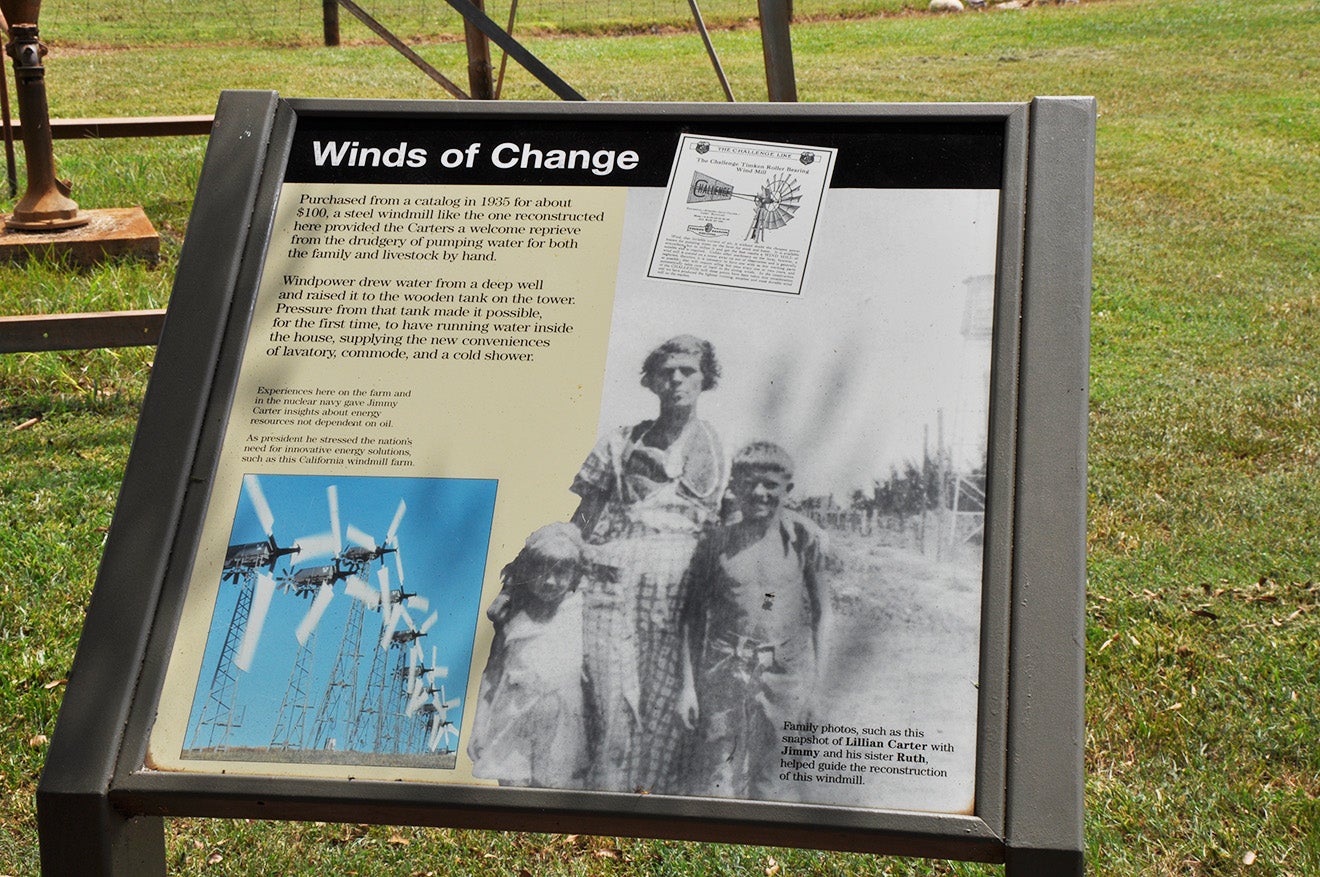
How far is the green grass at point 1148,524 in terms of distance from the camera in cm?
301

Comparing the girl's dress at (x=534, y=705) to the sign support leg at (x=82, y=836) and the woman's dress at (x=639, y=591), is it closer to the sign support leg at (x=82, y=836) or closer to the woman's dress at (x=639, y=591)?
the woman's dress at (x=639, y=591)

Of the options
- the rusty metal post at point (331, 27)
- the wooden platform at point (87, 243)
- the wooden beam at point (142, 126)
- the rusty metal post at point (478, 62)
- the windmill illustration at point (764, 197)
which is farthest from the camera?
the rusty metal post at point (331, 27)

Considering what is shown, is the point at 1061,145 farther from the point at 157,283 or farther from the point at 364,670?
the point at 157,283

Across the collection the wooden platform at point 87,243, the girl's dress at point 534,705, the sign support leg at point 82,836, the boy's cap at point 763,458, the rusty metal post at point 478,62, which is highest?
the rusty metal post at point 478,62

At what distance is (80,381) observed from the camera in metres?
5.91

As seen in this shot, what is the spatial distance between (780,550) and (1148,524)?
308 centimetres

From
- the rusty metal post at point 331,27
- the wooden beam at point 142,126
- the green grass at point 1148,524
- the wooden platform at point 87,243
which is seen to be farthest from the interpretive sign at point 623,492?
the rusty metal post at point 331,27

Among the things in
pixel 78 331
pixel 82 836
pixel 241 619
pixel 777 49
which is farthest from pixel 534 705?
pixel 78 331

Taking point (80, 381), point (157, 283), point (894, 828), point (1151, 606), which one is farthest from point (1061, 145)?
point (157, 283)

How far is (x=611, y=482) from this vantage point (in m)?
1.98

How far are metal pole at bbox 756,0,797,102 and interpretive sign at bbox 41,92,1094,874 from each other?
9.87ft

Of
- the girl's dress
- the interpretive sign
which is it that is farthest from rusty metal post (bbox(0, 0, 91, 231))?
the girl's dress

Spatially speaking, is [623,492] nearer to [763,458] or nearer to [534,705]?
[763,458]

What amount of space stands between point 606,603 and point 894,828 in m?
0.51
